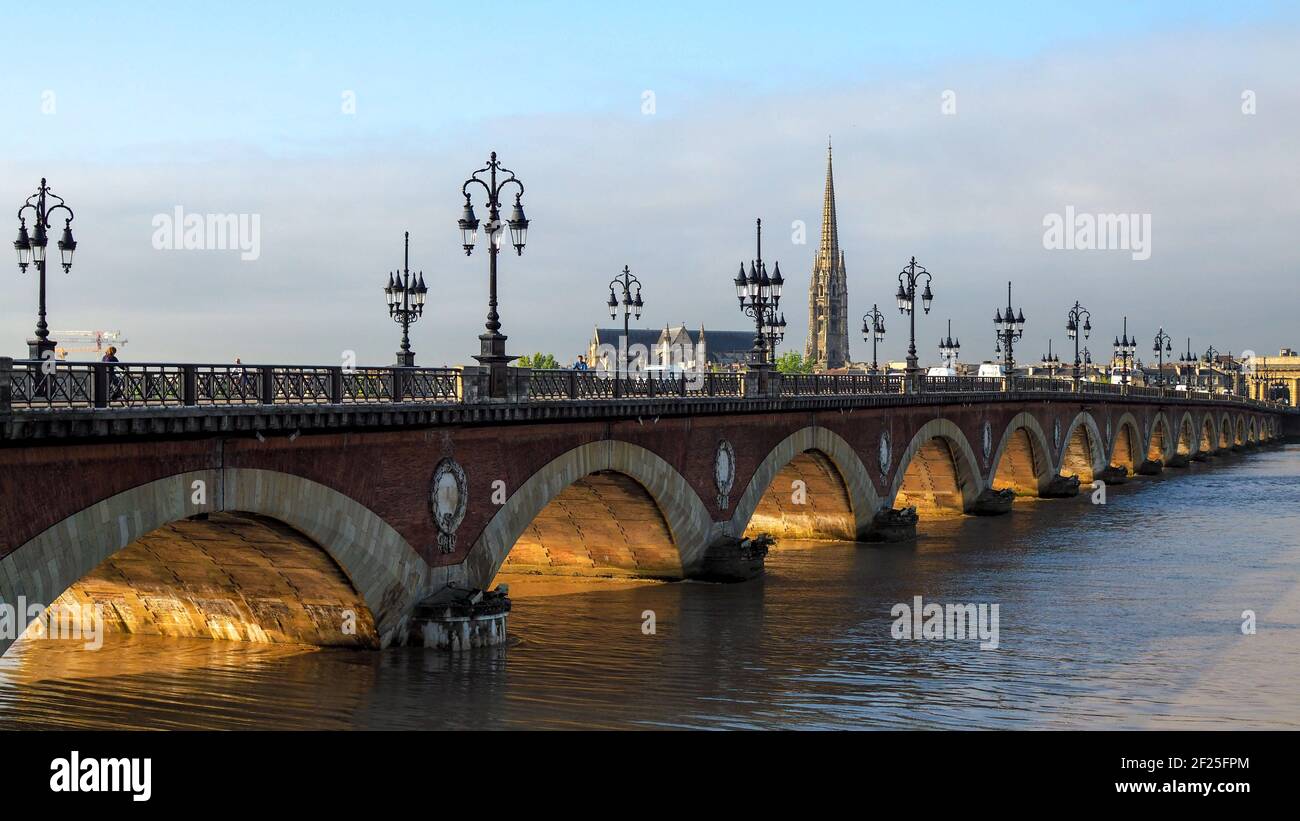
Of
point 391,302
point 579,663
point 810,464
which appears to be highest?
point 391,302

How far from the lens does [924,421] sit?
50500mm

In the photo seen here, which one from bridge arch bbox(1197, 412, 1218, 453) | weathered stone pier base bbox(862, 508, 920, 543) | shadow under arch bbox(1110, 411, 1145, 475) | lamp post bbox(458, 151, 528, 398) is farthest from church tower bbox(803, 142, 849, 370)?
lamp post bbox(458, 151, 528, 398)

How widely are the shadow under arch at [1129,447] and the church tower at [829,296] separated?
102 meters

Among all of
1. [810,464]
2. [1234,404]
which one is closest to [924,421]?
[810,464]

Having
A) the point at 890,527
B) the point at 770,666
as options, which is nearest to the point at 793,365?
the point at 890,527

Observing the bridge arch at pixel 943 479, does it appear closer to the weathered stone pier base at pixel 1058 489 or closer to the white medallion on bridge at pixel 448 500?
the weathered stone pier base at pixel 1058 489

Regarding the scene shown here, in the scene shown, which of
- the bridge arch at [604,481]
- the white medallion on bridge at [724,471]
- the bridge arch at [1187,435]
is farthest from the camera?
the bridge arch at [1187,435]

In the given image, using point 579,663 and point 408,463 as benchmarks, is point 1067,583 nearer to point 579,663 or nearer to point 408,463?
point 579,663

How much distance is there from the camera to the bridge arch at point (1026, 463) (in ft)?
211

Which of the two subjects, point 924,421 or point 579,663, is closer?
point 579,663

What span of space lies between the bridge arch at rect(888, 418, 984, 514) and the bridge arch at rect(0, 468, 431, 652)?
109ft

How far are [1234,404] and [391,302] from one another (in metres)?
102

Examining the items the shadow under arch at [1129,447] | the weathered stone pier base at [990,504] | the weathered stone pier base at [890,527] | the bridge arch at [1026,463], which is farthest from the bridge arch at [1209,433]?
the weathered stone pier base at [890,527]

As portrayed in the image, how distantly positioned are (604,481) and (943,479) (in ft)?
86.3
